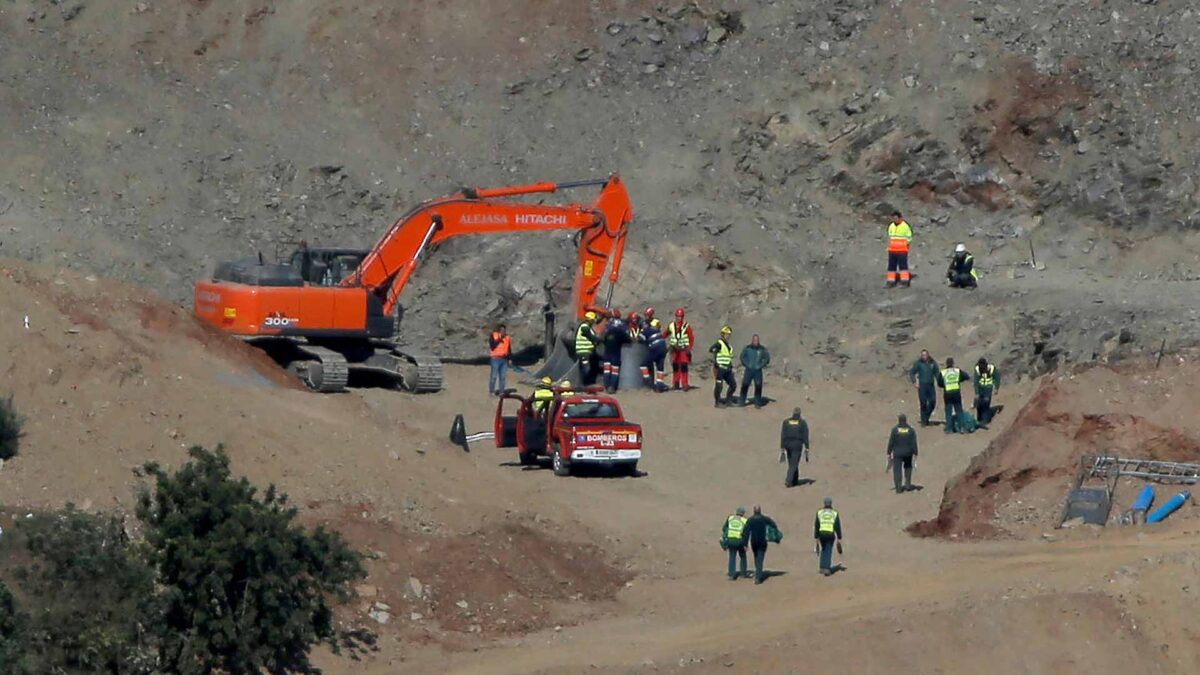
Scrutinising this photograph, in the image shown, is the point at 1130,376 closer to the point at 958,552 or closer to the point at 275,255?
the point at 958,552

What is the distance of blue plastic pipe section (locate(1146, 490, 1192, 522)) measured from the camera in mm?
27609

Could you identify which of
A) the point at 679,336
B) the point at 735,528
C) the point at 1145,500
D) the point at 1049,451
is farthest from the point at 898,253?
the point at 735,528

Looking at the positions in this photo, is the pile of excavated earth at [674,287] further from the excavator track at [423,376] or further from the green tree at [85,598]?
the green tree at [85,598]

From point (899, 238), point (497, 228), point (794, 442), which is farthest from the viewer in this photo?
point (899, 238)

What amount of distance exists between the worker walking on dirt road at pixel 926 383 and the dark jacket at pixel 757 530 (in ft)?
31.7

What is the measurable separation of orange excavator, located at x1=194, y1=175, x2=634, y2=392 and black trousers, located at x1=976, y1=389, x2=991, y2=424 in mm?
7383

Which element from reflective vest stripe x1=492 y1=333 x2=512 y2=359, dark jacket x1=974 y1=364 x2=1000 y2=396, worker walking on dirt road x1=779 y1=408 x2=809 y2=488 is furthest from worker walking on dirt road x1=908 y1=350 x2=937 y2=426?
reflective vest stripe x1=492 y1=333 x2=512 y2=359

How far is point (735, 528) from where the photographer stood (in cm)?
2675

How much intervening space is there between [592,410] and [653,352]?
6.27m

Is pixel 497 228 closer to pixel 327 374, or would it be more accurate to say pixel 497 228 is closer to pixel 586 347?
pixel 586 347

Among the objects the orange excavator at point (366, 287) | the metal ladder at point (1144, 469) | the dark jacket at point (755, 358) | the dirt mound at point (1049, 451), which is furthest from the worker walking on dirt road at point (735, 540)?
the orange excavator at point (366, 287)

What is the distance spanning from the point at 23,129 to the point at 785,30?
54.3ft

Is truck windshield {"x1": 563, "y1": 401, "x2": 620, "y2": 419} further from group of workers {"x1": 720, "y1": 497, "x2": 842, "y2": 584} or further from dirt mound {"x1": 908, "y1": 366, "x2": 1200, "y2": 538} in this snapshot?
group of workers {"x1": 720, "y1": 497, "x2": 842, "y2": 584}

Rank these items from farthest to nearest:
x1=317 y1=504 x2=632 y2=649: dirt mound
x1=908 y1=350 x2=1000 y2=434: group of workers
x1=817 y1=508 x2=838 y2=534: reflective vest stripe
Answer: x1=908 y1=350 x2=1000 y2=434: group of workers
x1=817 y1=508 x2=838 y2=534: reflective vest stripe
x1=317 y1=504 x2=632 y2=649: dirt mound
